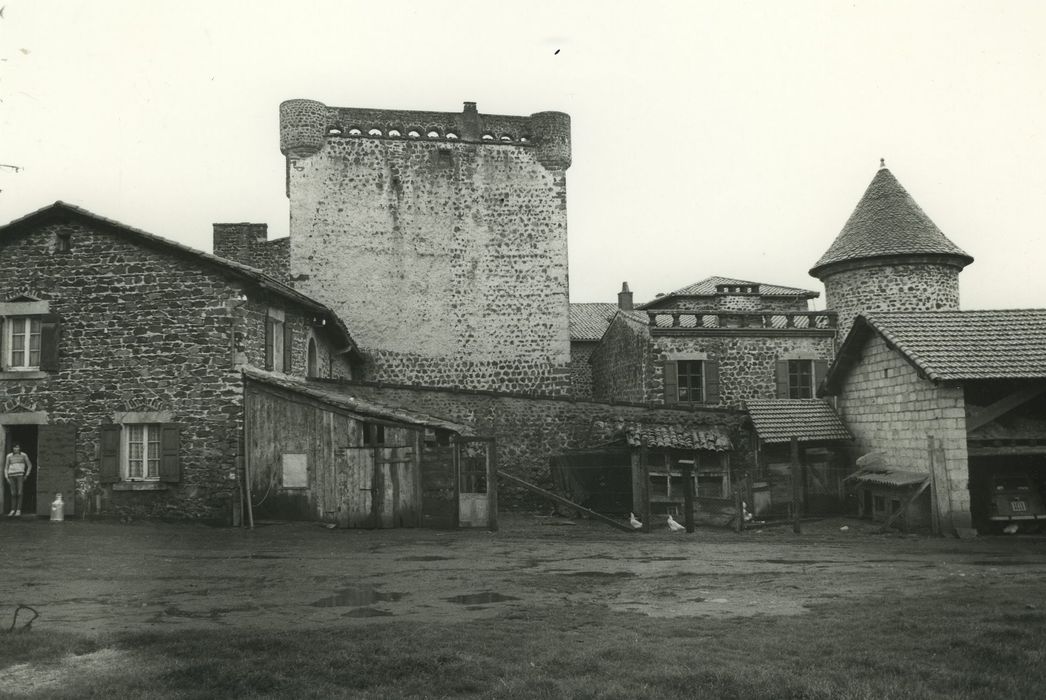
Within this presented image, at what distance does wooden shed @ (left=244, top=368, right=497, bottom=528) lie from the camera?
1753 cm

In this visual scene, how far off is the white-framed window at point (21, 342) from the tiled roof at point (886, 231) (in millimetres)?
22675

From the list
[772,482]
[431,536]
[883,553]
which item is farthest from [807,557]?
[772,482]

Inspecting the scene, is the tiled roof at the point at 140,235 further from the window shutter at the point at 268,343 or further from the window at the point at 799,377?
the window at the point at 799,377

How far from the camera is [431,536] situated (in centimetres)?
1622

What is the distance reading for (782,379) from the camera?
1097 inches

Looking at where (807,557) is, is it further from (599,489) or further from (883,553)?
(599,489)

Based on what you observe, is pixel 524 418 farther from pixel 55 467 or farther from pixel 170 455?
pixel 55 467

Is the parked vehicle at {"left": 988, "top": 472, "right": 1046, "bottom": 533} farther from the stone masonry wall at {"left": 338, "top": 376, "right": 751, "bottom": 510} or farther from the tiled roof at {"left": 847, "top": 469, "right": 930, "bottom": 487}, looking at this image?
the stone masonry wall at {"left": 338, "top": 376, "right": 751, "bottom": 510}

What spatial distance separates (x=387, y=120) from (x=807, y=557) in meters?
20.6

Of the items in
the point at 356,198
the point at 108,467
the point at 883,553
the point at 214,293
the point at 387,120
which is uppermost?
the point at 387,120

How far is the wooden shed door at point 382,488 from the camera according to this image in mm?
17656

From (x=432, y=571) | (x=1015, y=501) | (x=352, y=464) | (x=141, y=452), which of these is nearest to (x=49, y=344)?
(x=141, y=452)

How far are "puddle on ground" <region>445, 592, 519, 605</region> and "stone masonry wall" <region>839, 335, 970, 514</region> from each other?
34.6 feet

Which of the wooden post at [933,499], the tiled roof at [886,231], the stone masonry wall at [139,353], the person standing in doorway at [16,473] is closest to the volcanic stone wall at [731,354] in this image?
the tiled roof at [886,231]
